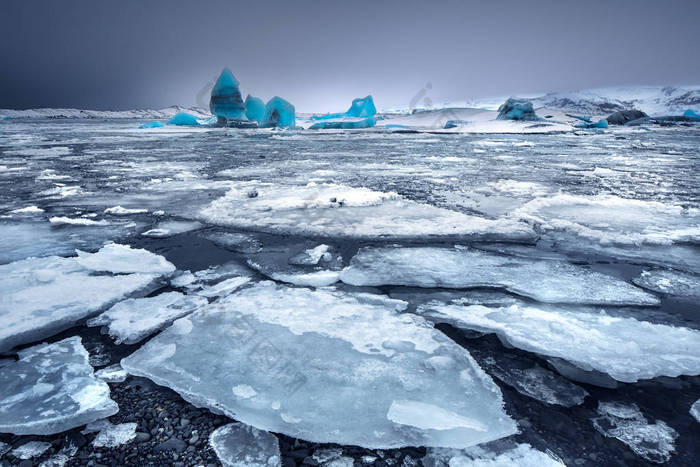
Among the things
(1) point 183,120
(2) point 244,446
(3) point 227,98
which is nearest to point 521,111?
(3) point 227,98

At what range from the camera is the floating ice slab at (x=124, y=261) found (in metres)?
1.83

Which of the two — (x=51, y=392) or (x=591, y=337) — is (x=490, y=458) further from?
(x=51, y=392)

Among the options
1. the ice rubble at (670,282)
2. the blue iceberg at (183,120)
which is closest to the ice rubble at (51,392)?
the ice rubble at (670,282)

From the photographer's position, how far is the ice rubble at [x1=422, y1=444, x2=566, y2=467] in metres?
0.81

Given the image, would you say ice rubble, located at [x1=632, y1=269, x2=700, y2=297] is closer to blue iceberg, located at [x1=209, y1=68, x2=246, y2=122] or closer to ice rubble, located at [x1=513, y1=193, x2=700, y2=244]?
ice rubble, located at [x1=513, y1=193, x2=700, y2=244]

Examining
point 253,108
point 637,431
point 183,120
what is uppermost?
point 253,108

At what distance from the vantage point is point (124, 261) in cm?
193

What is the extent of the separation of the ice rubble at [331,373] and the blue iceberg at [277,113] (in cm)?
2220

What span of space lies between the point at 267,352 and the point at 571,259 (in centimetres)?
170

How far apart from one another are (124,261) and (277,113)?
22115mm

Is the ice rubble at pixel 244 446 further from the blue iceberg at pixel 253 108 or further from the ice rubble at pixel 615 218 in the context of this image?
the blue iceberg at pixel 253 108

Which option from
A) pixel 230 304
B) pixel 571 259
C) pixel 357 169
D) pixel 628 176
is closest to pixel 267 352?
pixel 230 304

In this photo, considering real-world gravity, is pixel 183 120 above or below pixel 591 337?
above

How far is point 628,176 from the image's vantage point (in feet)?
15.7
